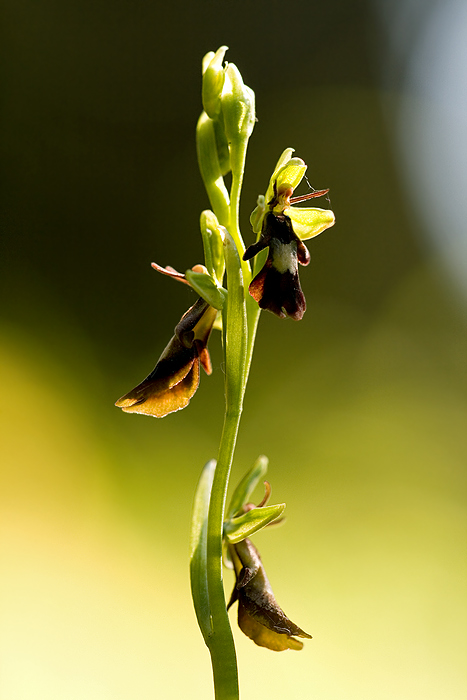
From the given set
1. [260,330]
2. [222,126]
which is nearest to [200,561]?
[222,126]

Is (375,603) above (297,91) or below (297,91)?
below

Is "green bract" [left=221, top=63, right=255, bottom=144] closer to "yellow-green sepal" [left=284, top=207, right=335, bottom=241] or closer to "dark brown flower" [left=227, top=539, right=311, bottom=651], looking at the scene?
"yellow-green sepal" [left=284, top=207, right=335, bottom=241]

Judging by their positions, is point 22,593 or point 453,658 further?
point 453,658

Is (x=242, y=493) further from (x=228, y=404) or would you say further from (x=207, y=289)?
(x=207, y=289)

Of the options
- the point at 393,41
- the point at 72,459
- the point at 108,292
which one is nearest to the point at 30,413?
the point at 72,459

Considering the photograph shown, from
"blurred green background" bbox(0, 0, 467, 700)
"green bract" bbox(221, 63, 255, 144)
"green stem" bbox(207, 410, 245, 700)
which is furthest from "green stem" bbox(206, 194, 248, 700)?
"blurred green background" bbox(0, 0, 467, 700)

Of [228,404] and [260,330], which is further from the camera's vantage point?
[260,330]

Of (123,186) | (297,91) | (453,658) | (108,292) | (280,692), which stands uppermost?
(297,91)

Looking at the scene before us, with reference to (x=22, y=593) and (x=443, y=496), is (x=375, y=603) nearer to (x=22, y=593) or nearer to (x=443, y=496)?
(x=443, y=496)
